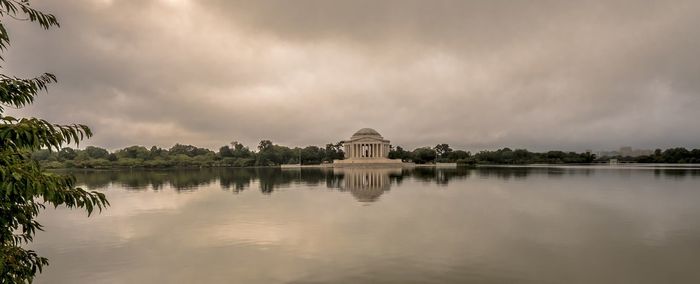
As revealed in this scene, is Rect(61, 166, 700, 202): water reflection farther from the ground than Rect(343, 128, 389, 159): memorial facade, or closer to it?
closer to it

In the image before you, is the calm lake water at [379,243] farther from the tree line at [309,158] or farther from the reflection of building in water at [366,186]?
the tree line at [309,158]

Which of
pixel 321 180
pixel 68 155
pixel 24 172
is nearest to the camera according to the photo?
pixel 24 172

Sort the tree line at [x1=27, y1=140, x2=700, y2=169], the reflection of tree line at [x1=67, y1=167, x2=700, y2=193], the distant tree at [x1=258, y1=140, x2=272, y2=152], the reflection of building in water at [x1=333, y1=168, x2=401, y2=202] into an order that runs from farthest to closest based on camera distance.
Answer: the distant tree at [x1=258, y1=140, x2=272, y2=152] < the tree line at [x1=27, y1=140, x2=700, y2=169] < the reflection of tree line at [x1=67, y1=167, x2=700, y2=193] < the reflection of building in water at [x1=333, y1=168, x2=401, y2=202]

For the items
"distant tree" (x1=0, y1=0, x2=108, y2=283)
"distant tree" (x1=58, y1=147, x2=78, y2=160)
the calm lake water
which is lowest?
the calm lake water

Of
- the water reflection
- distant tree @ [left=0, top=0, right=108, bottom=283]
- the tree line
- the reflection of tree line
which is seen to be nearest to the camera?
distant tree @ [left=0, top=0, right=108, bottom=283]

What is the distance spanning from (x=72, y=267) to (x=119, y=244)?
3248mm

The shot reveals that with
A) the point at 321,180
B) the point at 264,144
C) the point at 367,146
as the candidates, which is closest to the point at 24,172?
the point at 321,180

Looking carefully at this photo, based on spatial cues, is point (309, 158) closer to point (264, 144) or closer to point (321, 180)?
point (264, 144)

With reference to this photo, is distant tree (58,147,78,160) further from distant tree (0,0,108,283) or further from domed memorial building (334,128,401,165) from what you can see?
distant tree (0,0,108,283)

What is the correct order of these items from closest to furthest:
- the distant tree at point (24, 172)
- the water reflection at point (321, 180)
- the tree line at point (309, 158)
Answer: the distant tree at point (24, 172) < the water reflection at point (321, 180) < the tree line at point (309, 158)

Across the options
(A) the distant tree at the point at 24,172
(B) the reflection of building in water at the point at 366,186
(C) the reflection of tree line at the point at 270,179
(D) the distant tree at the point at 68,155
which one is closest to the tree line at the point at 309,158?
(D) the distant tree at the point at 68,155

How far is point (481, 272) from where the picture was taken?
13.0 m

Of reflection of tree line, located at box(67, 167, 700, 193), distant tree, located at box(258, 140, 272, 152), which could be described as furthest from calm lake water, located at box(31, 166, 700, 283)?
distant tree, located at box(258, 140, 272, 152)

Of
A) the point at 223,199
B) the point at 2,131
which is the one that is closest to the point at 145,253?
the point at 2,131
